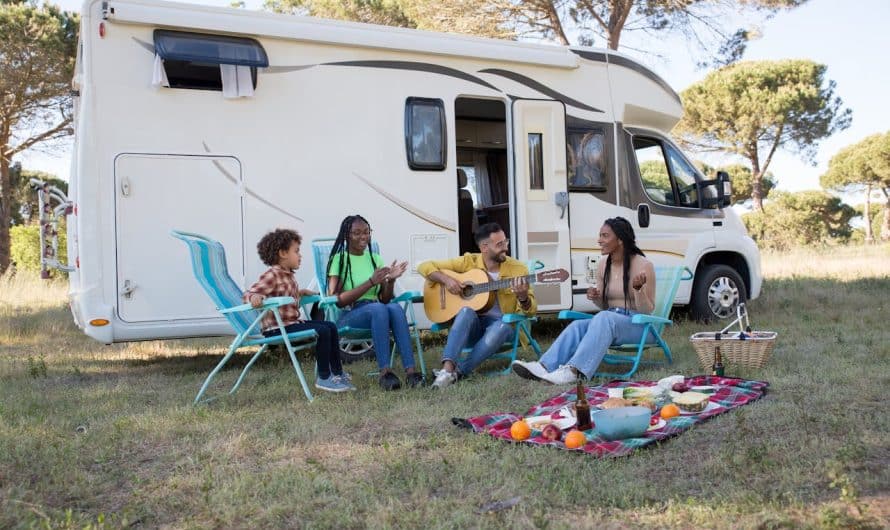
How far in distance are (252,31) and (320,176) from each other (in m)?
1.07

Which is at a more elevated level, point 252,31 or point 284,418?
point 252,31

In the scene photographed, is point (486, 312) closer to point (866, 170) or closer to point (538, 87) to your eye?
point (538, 87)

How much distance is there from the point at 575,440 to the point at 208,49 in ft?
11.9

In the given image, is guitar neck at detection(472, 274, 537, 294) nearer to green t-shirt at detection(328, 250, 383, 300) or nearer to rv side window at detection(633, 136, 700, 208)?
green t-shirt at detection(328, 250, 383, 300)

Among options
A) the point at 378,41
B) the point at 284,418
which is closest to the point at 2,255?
the point at 378,41

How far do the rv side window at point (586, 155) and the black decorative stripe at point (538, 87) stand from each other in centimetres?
13

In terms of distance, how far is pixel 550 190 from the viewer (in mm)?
6664

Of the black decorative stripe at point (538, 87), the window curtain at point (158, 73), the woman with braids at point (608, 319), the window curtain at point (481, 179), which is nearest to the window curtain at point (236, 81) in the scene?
the window curtain at point (158, 73)

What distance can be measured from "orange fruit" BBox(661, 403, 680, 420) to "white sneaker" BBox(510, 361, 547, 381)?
1123 mm

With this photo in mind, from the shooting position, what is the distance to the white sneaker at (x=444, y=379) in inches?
187

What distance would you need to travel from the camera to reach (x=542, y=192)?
21.8ft

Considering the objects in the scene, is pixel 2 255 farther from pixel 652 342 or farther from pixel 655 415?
pixel 655 415

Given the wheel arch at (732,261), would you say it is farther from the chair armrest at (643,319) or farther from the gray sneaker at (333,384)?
the gray sneaker at (333,384)

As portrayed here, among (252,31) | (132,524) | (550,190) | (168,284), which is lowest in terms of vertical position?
(132,524)
